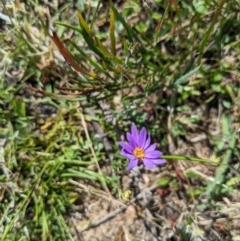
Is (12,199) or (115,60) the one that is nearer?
(115,60)

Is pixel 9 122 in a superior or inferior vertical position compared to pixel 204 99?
superior

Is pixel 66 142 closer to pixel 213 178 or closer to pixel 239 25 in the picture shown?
pixel 213 178

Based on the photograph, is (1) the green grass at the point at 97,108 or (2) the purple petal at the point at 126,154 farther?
(1) the green grass at the point at 97,108

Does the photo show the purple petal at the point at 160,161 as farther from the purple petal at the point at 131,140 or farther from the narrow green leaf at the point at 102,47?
the narrow green leaf at the point at 102,47

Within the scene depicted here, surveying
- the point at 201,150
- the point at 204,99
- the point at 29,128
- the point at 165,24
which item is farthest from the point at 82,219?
the point at 165,24

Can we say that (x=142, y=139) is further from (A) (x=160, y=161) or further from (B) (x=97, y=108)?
(B) (x=97, y=108)

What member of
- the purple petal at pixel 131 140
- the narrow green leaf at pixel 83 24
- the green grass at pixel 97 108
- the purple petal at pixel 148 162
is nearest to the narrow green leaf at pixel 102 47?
the narrow green leaf at pixel 83 24

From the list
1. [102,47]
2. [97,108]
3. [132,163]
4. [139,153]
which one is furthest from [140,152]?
[97,108]
